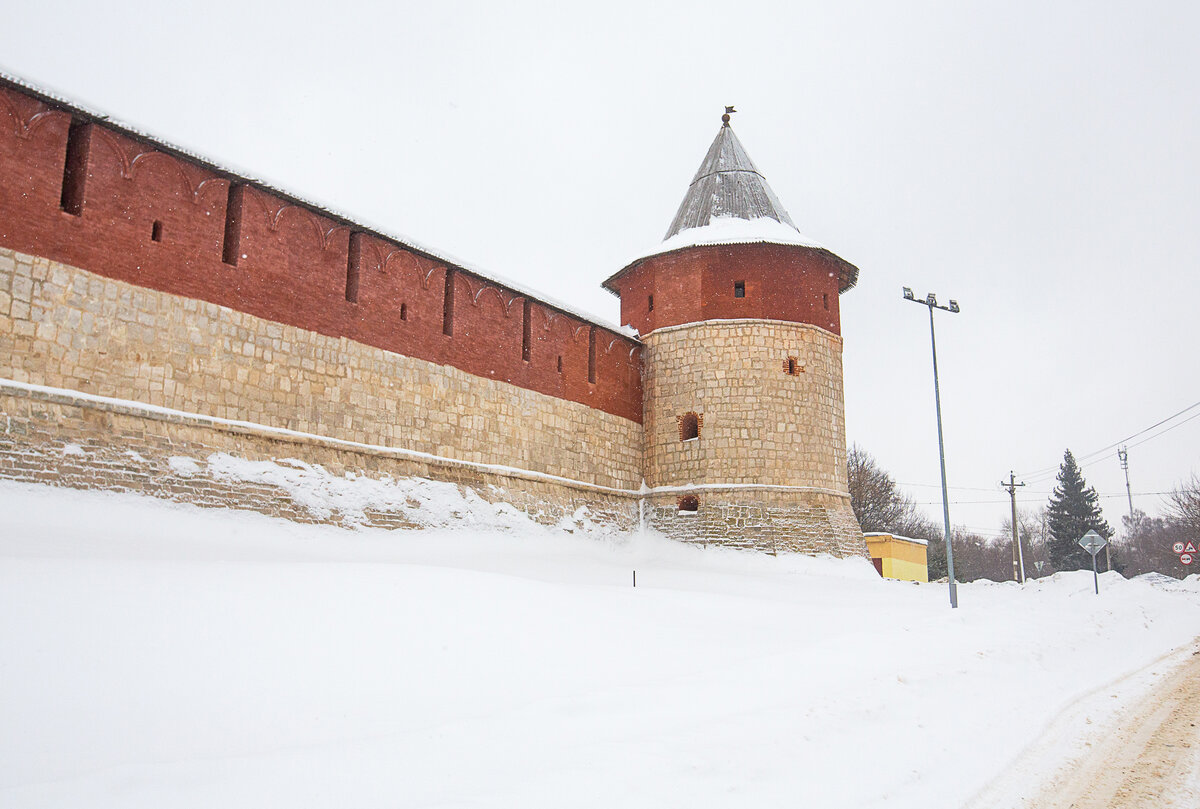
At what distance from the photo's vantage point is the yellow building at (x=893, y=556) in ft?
91.0

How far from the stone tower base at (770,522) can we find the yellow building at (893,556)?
27.7ft

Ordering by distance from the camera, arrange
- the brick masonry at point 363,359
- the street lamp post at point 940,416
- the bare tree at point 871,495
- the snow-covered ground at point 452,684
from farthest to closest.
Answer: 1. the bare tree at point 871,495
2. the street lamp post at point 940,416
3. the brick masonry at point 363,359
4. the snow-covered ground at point 452,684

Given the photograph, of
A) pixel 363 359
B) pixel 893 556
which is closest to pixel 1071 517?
pixel 893 556

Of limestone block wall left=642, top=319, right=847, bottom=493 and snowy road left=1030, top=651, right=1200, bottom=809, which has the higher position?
limestone block wall left=642, top=319, right=847, bottom=493

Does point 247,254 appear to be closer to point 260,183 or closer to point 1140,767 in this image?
point 260,183

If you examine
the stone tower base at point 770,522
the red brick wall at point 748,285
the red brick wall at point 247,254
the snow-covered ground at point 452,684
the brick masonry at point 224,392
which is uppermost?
the red brick wall at point 748,285

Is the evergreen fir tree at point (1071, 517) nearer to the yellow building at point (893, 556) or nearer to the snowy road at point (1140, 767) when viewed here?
the yellow building at point (893, 556)

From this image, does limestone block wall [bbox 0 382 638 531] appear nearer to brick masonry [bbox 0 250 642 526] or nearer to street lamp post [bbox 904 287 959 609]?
brick masonry [bbox 0 250 642 526]

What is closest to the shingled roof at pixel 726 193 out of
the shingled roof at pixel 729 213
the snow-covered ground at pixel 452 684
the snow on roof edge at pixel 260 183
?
the shingled roof at pixel 729 213

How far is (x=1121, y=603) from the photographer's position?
1599 cm

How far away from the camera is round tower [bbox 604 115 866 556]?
63.7ft

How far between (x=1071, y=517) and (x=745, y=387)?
2820cm

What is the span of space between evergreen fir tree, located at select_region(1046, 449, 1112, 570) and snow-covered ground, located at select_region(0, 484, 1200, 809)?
102 ft

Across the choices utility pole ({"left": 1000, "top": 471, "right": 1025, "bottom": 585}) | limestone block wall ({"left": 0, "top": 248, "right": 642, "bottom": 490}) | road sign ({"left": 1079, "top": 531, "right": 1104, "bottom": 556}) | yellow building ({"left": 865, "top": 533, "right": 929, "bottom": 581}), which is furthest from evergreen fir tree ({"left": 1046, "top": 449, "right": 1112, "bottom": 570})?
limestone block wall ({"left": 0, "top": 248, "right": 642, "bottom": 490})
